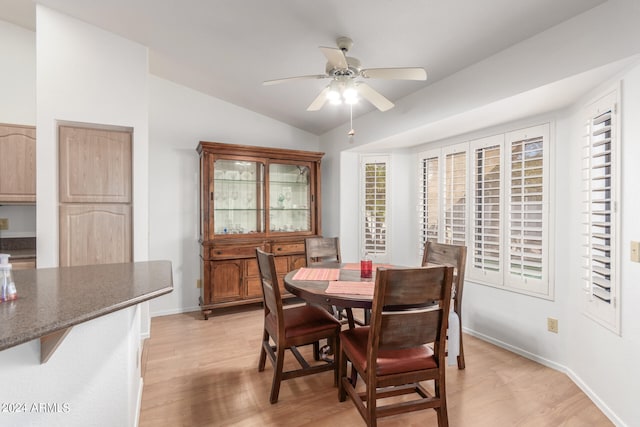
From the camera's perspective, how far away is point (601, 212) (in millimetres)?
2018

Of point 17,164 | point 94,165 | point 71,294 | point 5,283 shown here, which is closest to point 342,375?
point 71,294

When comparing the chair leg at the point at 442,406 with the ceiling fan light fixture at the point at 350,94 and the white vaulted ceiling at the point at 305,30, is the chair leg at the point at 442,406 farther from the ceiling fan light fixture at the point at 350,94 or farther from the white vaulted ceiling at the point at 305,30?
the white vaulted ceiling at the point at 305,30

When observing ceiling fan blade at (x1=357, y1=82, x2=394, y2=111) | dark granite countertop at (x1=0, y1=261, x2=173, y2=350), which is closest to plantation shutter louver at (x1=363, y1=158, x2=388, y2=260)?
ceiling fan blade at (x1=357, y1=82, x2=394, y2=111)

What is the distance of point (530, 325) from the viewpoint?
105 inches

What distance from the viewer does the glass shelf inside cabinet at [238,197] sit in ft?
12.6

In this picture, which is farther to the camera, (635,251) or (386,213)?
(386,213)

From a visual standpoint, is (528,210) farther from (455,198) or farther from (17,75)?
(17,75)

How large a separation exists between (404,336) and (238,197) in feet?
9.46

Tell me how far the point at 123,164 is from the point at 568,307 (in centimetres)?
392

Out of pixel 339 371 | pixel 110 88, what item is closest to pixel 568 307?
pixel 339 371

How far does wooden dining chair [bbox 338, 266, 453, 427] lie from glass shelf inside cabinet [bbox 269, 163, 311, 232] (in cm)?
261

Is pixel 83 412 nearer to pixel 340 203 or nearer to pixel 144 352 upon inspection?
pixel 144 352

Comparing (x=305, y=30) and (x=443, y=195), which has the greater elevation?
(x=305, y=30)

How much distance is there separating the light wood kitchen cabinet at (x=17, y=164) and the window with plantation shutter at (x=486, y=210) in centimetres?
419
